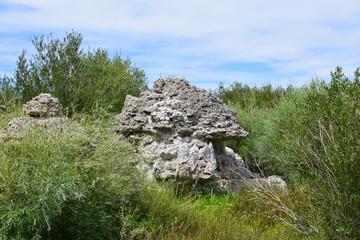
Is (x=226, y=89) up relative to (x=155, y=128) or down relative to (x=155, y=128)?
up

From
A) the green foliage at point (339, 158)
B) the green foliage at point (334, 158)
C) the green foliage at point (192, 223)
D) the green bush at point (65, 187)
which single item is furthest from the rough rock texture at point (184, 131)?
the green foliage at point (339, 158)

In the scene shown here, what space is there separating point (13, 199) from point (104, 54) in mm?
15838

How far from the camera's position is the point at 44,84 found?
621 inches

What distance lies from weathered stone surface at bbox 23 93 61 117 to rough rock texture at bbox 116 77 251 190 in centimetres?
165

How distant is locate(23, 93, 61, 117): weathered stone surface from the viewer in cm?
800

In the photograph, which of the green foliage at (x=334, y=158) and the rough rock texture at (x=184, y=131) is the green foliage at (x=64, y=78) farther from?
the green foliage at (x=334, y=158)

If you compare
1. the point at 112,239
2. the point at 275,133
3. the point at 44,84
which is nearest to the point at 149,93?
the point at 275,133

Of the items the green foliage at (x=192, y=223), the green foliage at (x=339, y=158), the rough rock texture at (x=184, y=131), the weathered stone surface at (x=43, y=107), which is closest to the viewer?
the green foliage at (x=339, y=158)

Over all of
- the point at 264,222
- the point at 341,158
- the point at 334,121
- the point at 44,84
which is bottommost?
the point at 264,222

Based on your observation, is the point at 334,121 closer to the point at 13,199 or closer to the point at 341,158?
the point at 341,158

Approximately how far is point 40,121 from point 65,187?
2154 mm

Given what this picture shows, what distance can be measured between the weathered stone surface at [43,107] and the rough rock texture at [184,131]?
1647mm

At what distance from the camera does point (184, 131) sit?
8.95 meters

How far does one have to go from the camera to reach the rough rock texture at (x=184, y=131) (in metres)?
8.59
